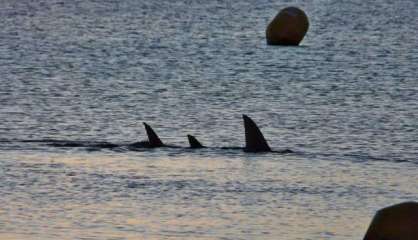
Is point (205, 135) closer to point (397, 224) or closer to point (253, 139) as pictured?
point (253, 139)

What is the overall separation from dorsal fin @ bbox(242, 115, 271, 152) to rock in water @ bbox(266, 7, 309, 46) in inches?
1194

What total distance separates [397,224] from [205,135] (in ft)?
49.3

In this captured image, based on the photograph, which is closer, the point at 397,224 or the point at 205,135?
the point at 397,224

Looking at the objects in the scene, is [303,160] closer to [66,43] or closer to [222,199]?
[222,199]

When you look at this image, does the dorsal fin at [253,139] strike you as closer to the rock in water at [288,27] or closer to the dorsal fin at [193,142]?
the dorsal fin at [193,142]

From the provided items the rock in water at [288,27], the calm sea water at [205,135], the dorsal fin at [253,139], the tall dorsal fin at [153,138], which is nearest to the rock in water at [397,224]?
the calm sea water at [205,135]

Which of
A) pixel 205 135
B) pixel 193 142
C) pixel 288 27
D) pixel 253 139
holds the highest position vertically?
pixel 253 139

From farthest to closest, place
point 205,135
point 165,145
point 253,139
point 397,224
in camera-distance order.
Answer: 1. point 205,135
2. point 165,145
3. point 253,139
4. point 397,224

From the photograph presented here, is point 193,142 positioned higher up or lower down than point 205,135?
higher up

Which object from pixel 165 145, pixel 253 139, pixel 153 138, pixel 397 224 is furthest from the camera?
pixel 165 145

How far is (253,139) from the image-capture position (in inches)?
1344

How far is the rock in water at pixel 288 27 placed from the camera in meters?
64.9

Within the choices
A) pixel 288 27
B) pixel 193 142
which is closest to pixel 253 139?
pixel 193 142

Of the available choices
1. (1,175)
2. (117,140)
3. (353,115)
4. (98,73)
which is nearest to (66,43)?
(98,73)
